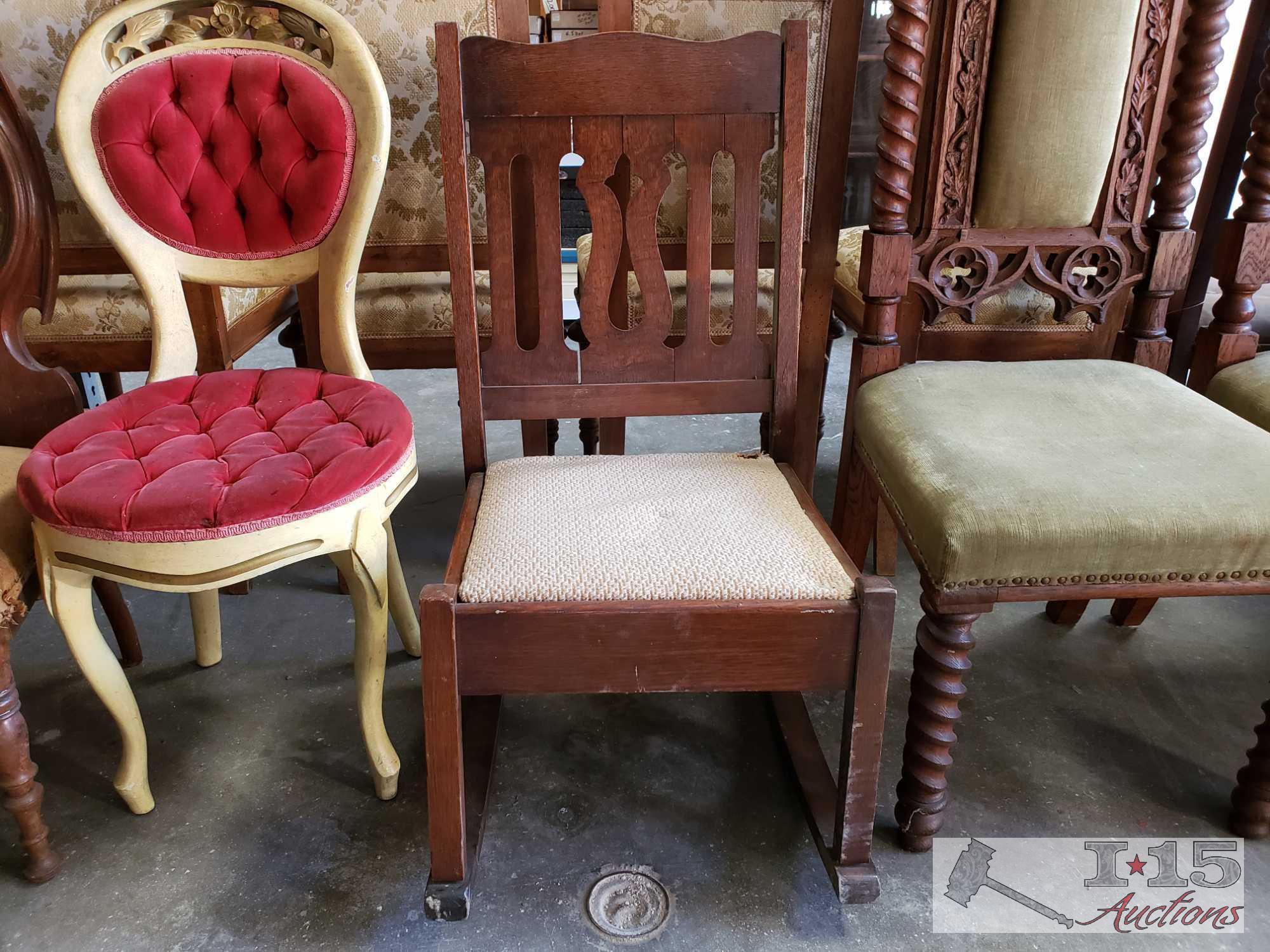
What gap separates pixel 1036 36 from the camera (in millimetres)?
1310

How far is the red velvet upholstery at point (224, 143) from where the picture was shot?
1348 millimetres

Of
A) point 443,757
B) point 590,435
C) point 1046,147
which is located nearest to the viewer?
point 443,757

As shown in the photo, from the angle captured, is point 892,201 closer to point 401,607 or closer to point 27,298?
point 401,607

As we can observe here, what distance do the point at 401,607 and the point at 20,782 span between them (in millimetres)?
609

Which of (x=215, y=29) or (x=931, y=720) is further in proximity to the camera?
(x=215, y=29)

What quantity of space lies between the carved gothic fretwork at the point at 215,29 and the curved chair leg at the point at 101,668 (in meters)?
0.81

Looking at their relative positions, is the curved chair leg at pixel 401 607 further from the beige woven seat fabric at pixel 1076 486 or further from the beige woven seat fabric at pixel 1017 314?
the beige woven seat fabric at pixel 1017 314

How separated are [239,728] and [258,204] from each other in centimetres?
88

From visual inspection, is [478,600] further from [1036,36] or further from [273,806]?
[1036,36]

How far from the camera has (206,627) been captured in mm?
1640

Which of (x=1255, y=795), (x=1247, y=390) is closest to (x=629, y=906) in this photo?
(x=1255, y=795)

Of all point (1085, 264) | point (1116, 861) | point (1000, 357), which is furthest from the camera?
point (1000, 357)

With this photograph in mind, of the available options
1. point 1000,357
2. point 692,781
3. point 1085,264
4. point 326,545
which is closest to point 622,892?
point 692,781

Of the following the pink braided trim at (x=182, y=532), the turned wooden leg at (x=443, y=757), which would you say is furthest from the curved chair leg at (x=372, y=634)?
the turned wooden leg at (x=443, y=757)
